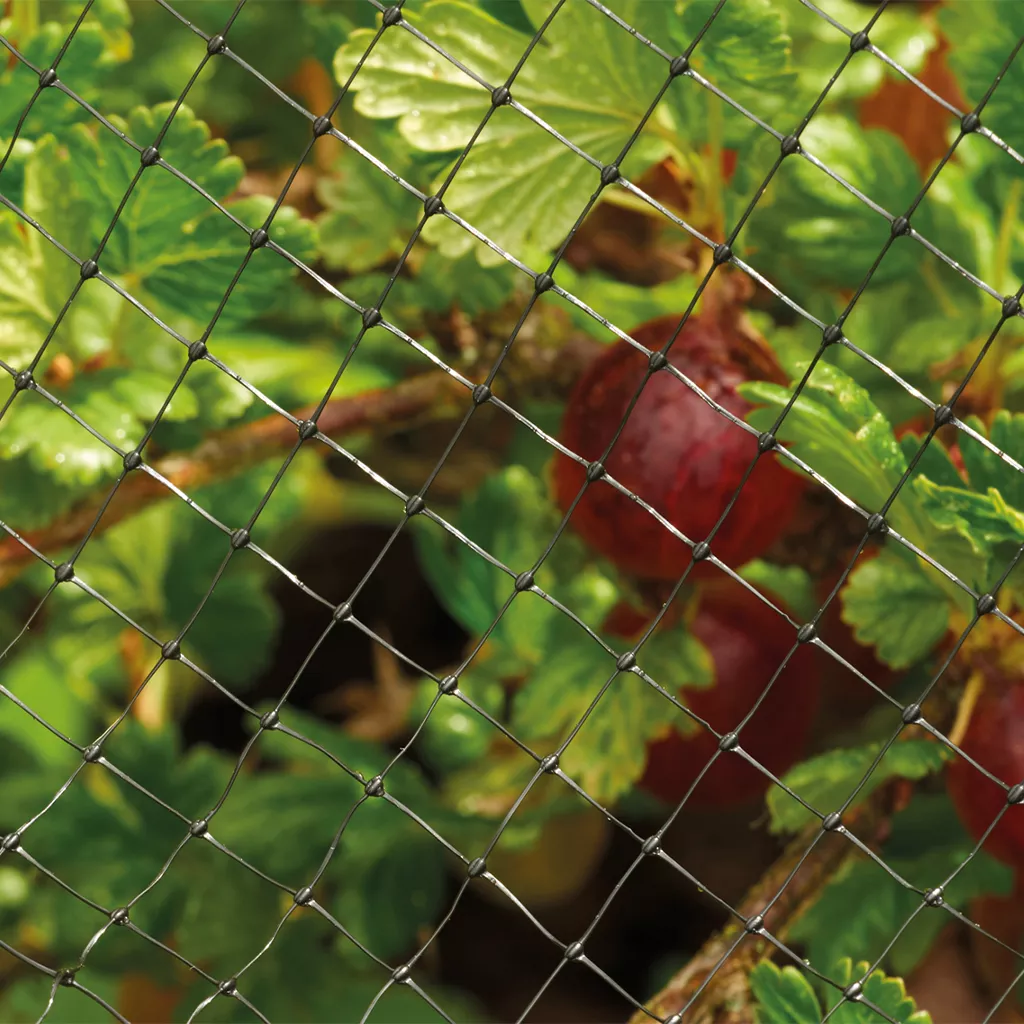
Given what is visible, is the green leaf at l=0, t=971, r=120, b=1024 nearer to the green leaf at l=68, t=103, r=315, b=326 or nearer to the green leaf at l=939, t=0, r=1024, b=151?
the green leaf at l=68, t=103, r=315, b=326

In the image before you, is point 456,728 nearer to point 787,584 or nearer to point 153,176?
point 787,584

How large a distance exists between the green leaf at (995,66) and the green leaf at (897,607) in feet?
0.56

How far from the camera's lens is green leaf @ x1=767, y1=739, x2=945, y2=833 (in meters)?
0.42

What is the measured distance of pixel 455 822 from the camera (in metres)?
0.55

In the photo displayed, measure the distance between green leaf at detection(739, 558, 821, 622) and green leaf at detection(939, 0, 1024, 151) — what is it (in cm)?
18

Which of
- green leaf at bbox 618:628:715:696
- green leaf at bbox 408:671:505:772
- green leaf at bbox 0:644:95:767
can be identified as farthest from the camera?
green leaf at bbox 0:644:95:767

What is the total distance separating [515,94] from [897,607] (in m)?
0.21

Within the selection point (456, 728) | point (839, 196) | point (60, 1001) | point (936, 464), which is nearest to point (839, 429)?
point (936, 464)

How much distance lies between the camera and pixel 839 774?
421 mm

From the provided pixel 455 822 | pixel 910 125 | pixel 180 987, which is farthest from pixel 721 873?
pixel 910 125

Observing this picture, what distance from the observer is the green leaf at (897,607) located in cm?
44

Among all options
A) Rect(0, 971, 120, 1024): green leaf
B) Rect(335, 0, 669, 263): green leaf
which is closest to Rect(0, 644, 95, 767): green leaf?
Rect(0, 971, 120, 1024): green leaf

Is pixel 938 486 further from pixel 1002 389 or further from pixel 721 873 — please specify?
pixel 721 873

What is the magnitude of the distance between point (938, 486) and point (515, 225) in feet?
0.54
